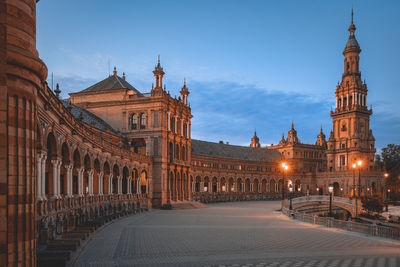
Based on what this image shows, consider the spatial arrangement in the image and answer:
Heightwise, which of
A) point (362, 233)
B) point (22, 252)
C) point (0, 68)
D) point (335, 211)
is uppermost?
point (0, 68)

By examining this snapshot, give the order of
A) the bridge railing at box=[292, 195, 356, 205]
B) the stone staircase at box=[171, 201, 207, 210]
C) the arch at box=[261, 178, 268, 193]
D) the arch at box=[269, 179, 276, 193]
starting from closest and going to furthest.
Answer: the stone staircase at box=[171, 201, 207, 210] < the bridge railing at box=[292, 195, 356, 205] < the arch at box=[261, 178, 268, 193] < the arch at box=[269, 179, 276, 193]

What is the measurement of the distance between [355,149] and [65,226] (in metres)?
95.7

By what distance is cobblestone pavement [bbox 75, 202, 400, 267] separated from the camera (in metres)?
19.2

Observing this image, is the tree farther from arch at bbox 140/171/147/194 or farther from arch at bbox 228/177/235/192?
arch at bbox 228/177/235/192

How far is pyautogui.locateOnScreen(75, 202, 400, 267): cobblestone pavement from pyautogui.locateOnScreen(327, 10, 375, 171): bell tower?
84769 millimetres

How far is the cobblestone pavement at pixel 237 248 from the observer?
19.2m

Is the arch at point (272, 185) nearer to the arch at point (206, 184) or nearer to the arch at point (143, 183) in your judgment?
the arch at point (206, 184)

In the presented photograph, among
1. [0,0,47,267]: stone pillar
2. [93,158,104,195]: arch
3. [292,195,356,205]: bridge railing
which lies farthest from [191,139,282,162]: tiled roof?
[0,0,47,267]: stone pillar

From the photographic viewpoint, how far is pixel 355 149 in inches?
4257

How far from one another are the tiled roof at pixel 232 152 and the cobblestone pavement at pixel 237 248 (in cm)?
6800

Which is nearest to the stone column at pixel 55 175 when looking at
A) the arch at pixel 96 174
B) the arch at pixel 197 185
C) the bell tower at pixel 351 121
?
the arch at pixel 96 174

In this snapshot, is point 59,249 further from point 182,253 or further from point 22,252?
point 22,252

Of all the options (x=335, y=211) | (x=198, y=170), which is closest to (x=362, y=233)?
(x=335, y=211)

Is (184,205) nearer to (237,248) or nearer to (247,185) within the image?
(237,248)
